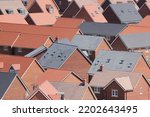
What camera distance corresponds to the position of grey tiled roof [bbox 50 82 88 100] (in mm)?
48888

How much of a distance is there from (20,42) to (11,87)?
84.5ft

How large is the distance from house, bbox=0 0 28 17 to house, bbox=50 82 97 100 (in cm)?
4680

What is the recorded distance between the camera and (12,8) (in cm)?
9819

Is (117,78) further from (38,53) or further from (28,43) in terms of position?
(28,43)

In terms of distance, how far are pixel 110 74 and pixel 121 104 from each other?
34.5 metres

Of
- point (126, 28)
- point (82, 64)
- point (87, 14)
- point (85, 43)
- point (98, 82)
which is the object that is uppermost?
point (87, 14)

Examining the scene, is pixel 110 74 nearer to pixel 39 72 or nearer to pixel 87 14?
pixel 39 72

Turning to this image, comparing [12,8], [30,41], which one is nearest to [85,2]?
[12,8]

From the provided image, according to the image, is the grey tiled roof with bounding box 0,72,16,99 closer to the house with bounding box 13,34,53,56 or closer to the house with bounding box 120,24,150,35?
the house with bounding box 13,34,53,56

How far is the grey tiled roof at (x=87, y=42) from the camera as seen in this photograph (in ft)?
240

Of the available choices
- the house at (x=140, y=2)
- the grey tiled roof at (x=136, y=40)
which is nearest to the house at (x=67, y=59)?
the grey tiled roof at (x=136, y=40)

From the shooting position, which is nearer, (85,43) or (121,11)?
(85,43)

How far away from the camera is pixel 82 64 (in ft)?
215

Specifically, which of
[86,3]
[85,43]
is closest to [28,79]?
[85,43]
